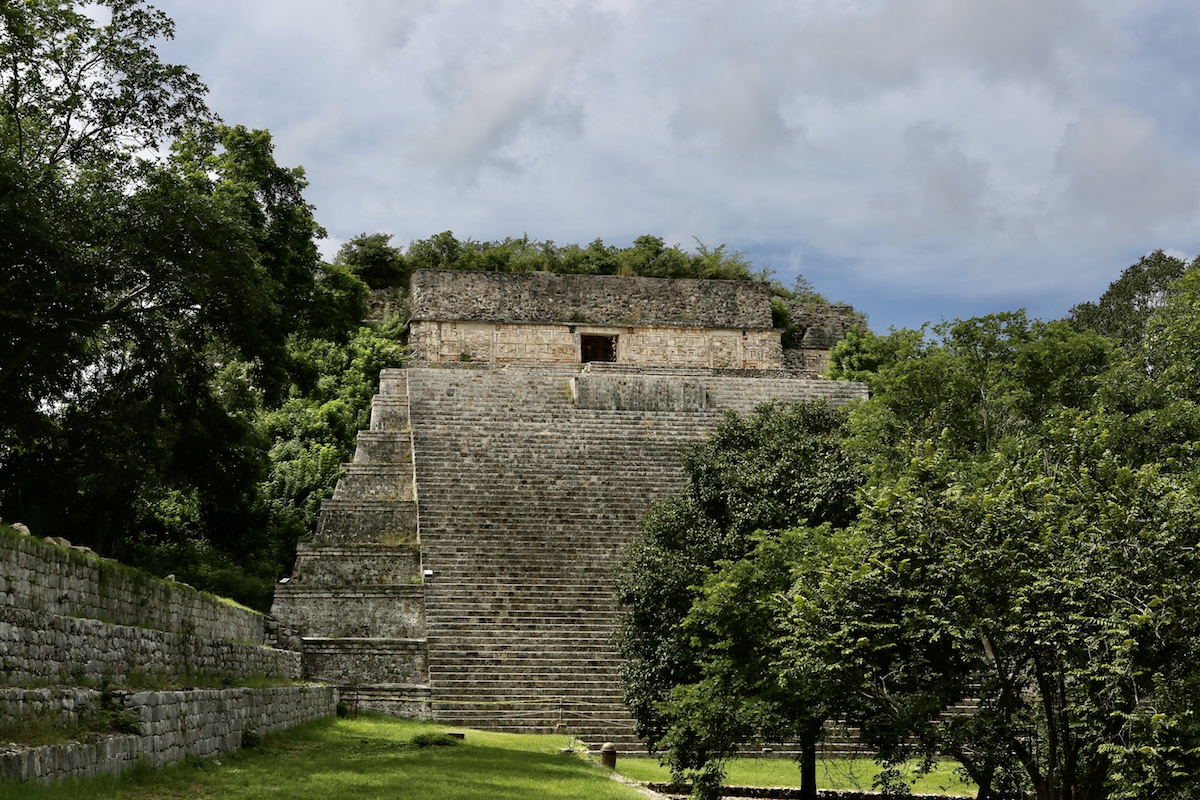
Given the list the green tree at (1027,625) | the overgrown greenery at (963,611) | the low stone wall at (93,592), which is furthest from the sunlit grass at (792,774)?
the low stone wall at (93,592)

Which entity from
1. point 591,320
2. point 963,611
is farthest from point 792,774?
point 591,320

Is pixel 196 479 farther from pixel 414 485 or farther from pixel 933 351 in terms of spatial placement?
pixel 933 351

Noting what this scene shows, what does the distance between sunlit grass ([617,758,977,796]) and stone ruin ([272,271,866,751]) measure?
4.17 ft

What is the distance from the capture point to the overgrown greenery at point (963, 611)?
25.5ft

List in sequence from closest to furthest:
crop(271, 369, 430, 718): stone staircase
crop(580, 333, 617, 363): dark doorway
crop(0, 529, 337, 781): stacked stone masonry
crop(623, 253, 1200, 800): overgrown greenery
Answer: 1. crop(0, 529, 337, 781): stacked stone masonry
2. crop(623, 253, 1200, 800): overgrown greenery
3. crop(271, 369, 430, 718): stone staircase
4. crop(580, 333, 617, 363): dark doorway

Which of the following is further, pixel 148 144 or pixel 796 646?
pixel 148 144

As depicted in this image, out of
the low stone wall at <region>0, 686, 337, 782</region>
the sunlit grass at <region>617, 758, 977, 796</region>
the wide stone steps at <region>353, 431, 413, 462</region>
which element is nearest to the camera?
the low stone wall at <region>0, 686, 337, 782</region>

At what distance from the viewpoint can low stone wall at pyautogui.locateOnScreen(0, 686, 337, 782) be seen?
20.1 ft

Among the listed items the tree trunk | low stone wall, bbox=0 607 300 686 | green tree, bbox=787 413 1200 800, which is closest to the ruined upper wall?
low stone wall, bbox=0 607 300 686

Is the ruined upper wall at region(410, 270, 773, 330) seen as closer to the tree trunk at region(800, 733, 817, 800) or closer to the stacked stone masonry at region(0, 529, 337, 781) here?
the stacked stone masonry at region(0, 529, 337, 781)

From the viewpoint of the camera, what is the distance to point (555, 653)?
16141 millimetres

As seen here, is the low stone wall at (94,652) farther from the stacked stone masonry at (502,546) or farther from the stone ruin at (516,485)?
the stone ruin at (516,485)

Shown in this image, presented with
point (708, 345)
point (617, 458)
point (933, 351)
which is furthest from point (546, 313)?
point (933, 351)

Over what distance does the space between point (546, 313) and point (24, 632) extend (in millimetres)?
23266
